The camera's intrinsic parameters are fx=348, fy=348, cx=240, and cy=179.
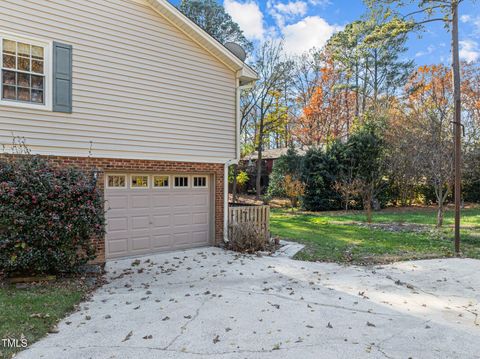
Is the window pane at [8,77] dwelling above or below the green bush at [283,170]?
above

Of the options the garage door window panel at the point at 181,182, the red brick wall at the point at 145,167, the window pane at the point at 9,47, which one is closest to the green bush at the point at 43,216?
the red brick wall at the point at 145,167

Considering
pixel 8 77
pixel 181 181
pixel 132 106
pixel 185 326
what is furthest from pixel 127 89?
pixel 185 326

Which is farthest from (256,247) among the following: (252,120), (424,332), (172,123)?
(252,120)

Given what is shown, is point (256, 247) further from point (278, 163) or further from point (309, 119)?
point (309, 119)

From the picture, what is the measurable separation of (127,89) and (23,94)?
2.11 metres

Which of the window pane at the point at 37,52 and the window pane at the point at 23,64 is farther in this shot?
the window pane at the point at 37,52

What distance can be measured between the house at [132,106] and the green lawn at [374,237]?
3.16m

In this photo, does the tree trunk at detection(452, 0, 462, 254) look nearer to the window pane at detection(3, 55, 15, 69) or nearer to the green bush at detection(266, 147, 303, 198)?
the window pane at detection(3, 55, 15, 69)

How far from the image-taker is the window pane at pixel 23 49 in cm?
686

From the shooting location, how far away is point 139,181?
865cm

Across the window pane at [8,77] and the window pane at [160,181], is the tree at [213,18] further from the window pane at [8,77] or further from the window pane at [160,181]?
the window pane at [8,77]

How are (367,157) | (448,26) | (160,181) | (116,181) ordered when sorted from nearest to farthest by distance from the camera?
(116,181) < (160,181) < (448,26) < (367,157)

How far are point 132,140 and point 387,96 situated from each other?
83.3 ft

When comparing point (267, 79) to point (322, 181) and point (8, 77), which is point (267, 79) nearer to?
point (322, 181)
